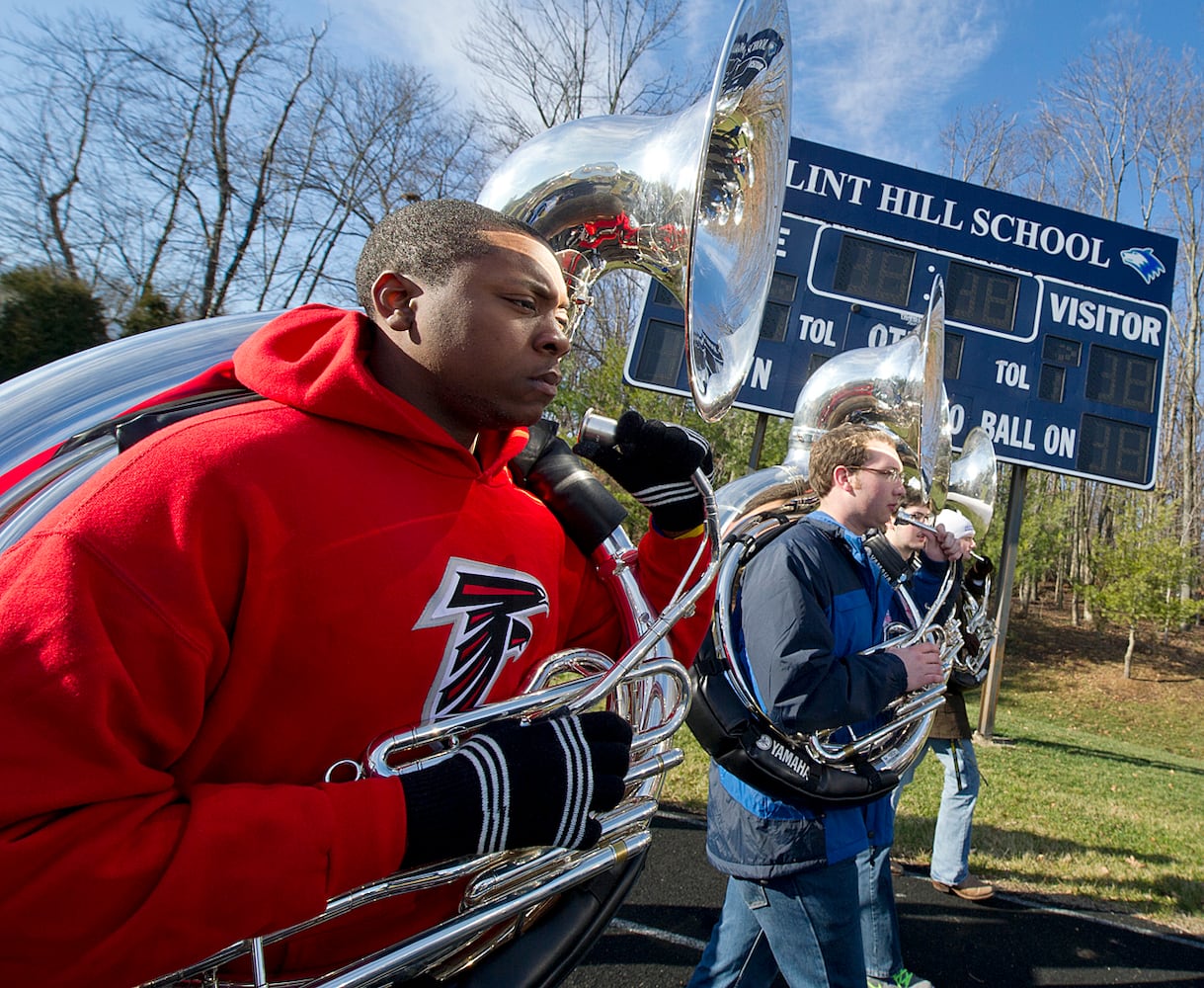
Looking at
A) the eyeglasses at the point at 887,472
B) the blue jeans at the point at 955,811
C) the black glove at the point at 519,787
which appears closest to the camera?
the black glove at the point at 519,787

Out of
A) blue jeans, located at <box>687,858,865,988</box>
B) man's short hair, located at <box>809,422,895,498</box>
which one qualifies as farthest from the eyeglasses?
blue jeans, located at <box>687,858,865,988</box>

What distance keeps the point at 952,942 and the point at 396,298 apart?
3.67m

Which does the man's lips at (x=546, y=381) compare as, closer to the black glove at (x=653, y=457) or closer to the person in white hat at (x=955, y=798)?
the black glove at (x=653, y=457)

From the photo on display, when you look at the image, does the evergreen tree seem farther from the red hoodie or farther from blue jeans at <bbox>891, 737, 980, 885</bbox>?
blue jeans at <bbox>891, 737, 980, 885</bbox>

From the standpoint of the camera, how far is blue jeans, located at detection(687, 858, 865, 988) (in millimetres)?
1859

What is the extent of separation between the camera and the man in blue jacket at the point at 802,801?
191cm

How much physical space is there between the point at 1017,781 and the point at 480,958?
258 inches

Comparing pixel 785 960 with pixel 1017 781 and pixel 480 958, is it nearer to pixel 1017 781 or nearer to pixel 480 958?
pixel 480 958

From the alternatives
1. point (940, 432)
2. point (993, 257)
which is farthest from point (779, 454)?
point (940, 432)

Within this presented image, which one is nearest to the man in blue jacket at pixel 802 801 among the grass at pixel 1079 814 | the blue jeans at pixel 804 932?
the blue jeans at pixel 804 932

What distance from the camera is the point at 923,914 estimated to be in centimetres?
371

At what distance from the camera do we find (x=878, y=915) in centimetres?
271

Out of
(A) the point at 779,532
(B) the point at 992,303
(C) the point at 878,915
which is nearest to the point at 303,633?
(A) the point at 779,532

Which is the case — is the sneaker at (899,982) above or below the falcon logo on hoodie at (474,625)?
below
